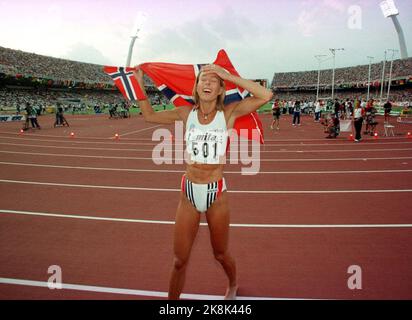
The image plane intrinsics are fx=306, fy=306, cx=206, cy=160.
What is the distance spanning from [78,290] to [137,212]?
93.2 inches

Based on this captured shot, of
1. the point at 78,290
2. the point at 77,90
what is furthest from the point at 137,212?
the point at 77,90

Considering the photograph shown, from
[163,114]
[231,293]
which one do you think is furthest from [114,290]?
[163,114]

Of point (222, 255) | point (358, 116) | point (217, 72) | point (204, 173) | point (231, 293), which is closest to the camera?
point (217, 72)

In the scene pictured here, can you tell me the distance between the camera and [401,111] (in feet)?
108

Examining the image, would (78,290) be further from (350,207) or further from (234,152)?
(234,152)

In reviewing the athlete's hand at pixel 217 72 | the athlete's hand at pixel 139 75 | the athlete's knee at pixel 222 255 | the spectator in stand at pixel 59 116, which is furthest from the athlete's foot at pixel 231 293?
the spectator in stand at pixel 59 116

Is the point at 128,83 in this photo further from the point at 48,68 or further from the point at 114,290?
the point at 48,68

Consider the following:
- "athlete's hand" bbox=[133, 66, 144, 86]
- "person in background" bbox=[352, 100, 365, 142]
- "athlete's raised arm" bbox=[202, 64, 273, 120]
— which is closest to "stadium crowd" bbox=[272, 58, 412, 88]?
"person in background" bbox=[352, 100, 365, 142]

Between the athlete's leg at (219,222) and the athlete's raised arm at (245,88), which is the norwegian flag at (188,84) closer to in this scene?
the athlete's raised arm at (245,88)

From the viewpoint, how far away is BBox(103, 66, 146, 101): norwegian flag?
3293 mm

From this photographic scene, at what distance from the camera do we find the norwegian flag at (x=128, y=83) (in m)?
3.29

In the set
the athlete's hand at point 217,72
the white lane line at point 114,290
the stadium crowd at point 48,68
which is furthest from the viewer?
the stadium crowd at point 48,68

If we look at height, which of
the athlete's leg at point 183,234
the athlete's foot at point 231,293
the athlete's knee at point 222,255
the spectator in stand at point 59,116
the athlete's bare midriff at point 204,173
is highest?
the spectator in stand at point 59,116

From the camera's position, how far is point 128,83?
133 inches
